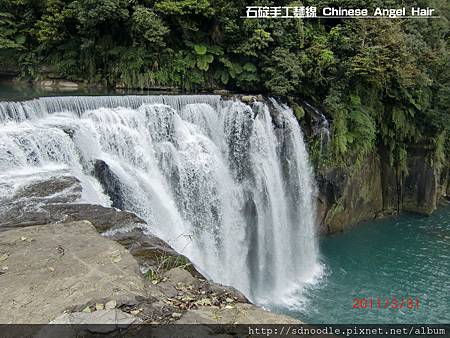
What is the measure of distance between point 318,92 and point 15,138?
961cm

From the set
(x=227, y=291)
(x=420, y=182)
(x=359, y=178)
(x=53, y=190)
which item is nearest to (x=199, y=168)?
(x=53, y=190)

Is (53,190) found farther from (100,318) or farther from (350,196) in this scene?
(350,196)

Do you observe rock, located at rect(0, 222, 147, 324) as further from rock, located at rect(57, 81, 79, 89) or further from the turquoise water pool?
rock, located at rect(57, 81, 79, 89)

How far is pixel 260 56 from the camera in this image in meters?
12.8

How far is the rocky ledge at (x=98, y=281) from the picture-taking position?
242 centimetres

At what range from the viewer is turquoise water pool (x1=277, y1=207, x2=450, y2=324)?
8.98 metres

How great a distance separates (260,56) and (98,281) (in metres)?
11.4

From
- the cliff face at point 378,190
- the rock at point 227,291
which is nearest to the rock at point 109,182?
the rock at point 227,291

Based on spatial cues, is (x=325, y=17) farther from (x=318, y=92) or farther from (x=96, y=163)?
(x=96, y=163)

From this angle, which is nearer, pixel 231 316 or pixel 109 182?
pixel 231 316

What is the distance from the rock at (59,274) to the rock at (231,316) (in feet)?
1.41

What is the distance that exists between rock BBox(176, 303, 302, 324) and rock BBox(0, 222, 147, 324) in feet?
1.41
